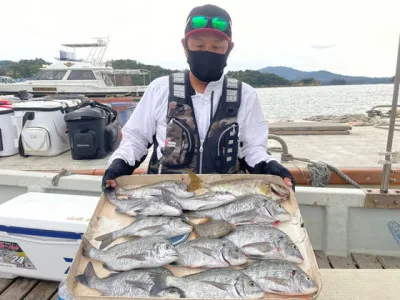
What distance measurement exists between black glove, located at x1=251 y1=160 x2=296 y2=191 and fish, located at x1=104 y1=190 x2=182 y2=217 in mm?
818

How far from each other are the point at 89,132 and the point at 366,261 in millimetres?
4088

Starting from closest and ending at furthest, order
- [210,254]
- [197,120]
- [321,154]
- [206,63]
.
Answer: [210,254] < [206,63] < [197,120] < [321,154]

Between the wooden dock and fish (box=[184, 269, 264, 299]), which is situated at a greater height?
fish (box=[184, 269, 264, 299])

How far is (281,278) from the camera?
61.4 inches

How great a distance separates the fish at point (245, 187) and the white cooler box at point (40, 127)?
3.93 metres

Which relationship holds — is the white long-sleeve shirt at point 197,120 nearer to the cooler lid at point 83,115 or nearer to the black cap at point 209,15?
the black cap at point 209,15

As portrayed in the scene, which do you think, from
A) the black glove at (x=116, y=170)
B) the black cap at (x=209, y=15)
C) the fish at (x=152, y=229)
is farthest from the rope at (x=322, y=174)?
the fish at (x=152, y=229)

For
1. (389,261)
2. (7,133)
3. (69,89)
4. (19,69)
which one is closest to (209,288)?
(389,261)

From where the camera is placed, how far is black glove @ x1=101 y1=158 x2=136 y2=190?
8.06 ft

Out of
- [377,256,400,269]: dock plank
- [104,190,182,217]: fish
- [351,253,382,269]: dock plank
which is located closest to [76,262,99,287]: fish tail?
[104,190,182,217]: fish

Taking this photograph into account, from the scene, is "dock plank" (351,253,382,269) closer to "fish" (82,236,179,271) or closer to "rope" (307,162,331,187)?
"rope" (307,162,331,187)

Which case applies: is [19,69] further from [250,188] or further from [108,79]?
[250,188]

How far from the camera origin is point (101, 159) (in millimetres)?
5523

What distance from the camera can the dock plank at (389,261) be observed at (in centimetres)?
320
